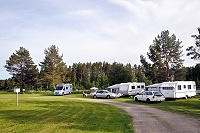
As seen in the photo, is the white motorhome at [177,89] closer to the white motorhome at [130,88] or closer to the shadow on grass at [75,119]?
the white motorhome at [130,88]

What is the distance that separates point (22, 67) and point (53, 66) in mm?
8905

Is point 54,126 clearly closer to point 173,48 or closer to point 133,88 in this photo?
point 133,88

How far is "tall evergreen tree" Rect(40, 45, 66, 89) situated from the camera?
6750 centimetres

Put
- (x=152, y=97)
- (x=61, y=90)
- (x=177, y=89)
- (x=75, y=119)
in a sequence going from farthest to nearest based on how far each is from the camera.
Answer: (x=61, y=90)
(x=177, y=89)
(x=152, y=97)
(x=75, y=119)

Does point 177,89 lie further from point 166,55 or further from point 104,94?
point 166,55

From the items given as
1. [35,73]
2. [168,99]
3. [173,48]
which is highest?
[173,48]

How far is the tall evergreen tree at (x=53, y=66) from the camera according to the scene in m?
67.5

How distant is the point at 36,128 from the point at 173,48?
1820 inches

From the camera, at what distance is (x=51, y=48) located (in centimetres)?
6925

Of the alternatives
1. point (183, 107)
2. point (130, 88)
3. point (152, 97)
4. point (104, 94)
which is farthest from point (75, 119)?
point (130, 88)

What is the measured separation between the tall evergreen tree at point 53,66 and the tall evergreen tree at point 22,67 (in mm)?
3661

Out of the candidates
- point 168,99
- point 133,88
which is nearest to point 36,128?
point 168,99

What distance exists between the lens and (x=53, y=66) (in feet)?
224

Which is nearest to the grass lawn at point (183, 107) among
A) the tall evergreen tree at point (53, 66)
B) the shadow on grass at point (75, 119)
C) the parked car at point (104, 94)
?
the shadow on grass at point (75, 119)
